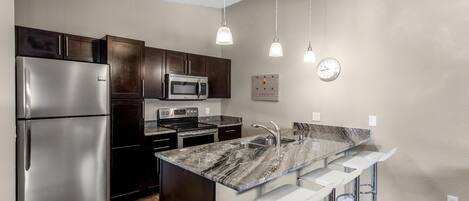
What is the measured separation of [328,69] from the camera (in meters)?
3.12

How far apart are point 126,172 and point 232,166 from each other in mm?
1940

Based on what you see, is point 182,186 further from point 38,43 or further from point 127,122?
point 38,43

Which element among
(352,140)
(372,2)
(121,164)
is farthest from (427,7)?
(121,164)

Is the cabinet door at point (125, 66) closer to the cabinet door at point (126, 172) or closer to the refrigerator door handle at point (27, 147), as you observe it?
the cabinet door at point (126, 172)

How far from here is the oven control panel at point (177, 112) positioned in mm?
3897

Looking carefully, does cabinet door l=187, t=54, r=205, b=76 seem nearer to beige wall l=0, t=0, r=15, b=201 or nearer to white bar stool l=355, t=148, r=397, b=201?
beige wall l=0, t=0, r=15, b=201

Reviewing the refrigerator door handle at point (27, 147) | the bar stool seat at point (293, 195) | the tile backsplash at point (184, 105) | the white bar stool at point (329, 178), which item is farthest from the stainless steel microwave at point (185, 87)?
the bar stool seat at point (293, 195)

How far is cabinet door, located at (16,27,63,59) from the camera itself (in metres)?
2.51

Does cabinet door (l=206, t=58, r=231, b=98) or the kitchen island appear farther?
cabinet door (l=206, t=58, r=231, b=98)

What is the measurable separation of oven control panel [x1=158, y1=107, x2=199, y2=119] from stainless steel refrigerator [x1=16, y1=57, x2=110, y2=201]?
3.76ft

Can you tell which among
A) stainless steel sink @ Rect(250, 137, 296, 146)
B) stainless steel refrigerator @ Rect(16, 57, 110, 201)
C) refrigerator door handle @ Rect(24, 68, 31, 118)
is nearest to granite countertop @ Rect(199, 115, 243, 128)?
stainless steel sink @ Rect(250, 137, 296, 146)

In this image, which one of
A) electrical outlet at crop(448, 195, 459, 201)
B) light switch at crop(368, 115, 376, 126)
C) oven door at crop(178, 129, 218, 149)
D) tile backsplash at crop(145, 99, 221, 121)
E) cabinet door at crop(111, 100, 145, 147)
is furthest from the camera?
tile backsplash at crop(145, 99, 221, 121)

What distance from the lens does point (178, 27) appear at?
4164 millimetres

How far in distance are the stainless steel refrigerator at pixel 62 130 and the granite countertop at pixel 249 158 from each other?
1.16 meters
